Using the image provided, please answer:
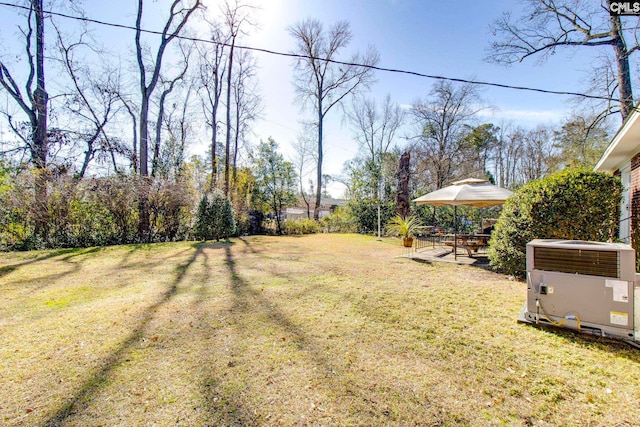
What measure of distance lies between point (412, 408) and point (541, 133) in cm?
2781

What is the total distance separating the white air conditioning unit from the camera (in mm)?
2557

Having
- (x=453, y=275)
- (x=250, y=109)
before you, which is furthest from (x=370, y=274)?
(x=250, y=109)

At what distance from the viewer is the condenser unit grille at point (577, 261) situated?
2590mm

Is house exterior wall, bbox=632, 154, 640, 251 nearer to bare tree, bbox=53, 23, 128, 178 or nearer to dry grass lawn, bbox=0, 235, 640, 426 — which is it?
dry grass lawn, bbox=0, 235, 640, 426

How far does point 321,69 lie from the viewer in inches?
748

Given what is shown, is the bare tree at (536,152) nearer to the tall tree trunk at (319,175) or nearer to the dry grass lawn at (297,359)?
the tall tree trunk at (319,175)

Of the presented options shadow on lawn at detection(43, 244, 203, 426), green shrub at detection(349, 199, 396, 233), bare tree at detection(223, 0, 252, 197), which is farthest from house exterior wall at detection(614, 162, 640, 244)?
bare tree at detection(223, 0, 252, 197)

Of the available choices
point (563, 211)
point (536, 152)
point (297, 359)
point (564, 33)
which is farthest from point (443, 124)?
point (297, 359)

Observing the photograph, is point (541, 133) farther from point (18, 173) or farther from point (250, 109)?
→ point (18, 173)

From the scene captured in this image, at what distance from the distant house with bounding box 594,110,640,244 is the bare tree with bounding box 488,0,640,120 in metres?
3.78

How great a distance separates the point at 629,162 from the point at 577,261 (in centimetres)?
641

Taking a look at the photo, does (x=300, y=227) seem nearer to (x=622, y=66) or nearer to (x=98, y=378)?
(x=98, y=378)

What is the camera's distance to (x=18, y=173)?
7.77 metres

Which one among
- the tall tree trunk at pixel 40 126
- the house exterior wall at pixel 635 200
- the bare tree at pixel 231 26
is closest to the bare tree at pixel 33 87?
the tall tree trunk at pixel 40 126
